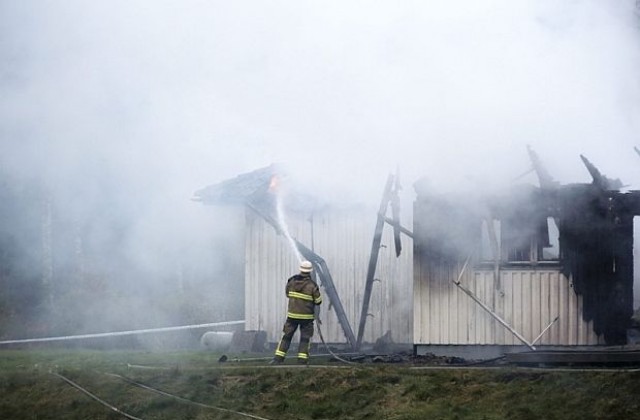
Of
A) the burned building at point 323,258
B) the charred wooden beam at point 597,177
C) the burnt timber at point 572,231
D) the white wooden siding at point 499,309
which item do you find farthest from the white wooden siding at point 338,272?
the charred wooden beam at point 597,177

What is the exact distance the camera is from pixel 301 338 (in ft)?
60.8

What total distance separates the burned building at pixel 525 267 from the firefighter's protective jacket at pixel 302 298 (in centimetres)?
201

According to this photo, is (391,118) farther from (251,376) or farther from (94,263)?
(94,263)

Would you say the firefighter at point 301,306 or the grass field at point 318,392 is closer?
the grass field at point 318,392

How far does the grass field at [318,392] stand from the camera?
13.9 metres

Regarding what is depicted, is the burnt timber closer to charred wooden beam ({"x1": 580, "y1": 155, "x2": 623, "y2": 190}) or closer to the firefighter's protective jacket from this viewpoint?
charred wooden beam ({"x1": 580, "y1": 155, "x2": 623, "y2": 190})

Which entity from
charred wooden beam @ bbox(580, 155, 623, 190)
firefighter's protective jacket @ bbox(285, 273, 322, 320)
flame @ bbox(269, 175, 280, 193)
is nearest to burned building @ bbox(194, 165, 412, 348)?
flame @ bbox(269, 175, 280, 193)

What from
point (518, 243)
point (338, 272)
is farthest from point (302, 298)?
point (338, 272)

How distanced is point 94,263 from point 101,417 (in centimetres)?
2189

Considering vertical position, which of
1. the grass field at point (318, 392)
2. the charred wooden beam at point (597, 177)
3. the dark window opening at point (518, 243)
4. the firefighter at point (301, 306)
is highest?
the charred wooden beam at point (597, 177)

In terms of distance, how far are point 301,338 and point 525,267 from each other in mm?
4457

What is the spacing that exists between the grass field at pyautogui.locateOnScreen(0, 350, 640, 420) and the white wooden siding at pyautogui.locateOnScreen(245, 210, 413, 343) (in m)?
5.14

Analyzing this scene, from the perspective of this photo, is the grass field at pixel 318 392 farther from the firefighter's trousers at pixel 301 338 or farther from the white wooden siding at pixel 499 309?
the white wooden siding at pixel 499 309

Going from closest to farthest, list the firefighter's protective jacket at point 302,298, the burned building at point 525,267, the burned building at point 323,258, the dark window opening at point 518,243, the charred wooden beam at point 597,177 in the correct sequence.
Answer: the charred wooden beam at point 597,177 < the burned building at point 525,267 < the dark window opening at point 518,243 < the firefighter's protective jacket at point 302,298 < the burned building at point 323,258
